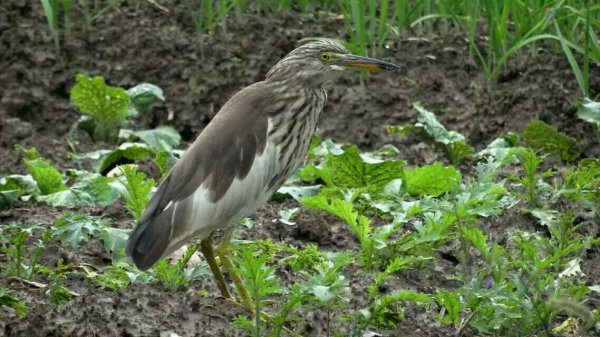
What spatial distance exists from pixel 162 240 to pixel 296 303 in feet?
2.59

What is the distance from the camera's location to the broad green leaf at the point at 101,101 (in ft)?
25.3

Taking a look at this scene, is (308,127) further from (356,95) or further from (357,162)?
(356,95)

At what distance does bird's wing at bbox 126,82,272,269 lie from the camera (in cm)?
507

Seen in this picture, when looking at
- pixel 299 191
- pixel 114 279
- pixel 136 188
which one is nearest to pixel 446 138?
pixel 299 191

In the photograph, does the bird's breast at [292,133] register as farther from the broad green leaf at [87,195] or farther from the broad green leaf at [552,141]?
the broad green leaf at [552,141]

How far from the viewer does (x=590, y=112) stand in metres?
7.15

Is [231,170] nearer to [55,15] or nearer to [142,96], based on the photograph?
[142,96]

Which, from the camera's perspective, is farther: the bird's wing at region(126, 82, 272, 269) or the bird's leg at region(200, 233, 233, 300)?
the bird's leg at region(200, 233, 233, 300)

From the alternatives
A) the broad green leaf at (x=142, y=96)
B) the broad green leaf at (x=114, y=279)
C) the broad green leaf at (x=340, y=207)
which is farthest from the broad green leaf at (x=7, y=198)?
the broad green leaf at (x=142, y=96)

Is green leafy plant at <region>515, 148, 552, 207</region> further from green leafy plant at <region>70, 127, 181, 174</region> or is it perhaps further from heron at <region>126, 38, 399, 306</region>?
green leafy plant at <region>70, 127, 181, 174</region>

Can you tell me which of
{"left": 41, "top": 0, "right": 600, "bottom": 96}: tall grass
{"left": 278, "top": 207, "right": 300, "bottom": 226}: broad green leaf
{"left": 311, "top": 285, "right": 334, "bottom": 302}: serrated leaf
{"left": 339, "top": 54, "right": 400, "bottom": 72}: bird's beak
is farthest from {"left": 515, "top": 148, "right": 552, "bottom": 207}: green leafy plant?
{"left": 311, "top": 285, "right": 334, "bottom": 302}: serrated leaf

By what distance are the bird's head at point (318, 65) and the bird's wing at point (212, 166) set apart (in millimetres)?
276

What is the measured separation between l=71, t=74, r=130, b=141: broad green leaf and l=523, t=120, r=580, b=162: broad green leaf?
8.14 ft

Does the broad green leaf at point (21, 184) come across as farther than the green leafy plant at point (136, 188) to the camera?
Yes
